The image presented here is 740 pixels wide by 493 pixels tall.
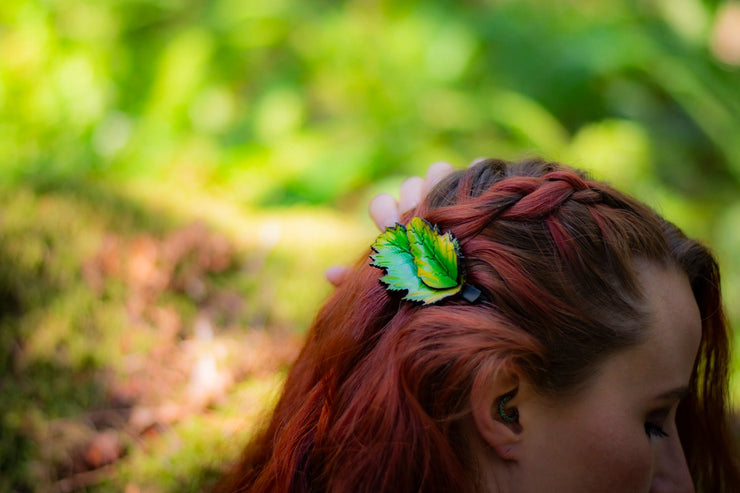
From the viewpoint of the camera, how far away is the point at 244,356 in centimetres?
255

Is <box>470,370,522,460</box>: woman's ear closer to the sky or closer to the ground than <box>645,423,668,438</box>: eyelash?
Result: closer to the sky

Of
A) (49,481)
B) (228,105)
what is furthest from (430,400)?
(228,105)

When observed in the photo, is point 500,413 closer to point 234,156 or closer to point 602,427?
point 602,427

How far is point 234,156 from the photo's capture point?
4449 mm

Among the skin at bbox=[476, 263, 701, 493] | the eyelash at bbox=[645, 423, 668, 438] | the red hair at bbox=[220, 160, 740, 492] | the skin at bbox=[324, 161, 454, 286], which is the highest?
the skin at bbox=[324, 161, 454, 286]

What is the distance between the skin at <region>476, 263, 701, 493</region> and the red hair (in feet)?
0.13

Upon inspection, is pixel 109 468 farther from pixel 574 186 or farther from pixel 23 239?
pixel 574 186

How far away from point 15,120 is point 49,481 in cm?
284

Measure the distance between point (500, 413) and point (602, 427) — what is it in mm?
222

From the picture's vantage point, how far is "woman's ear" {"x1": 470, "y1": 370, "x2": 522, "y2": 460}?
1.45 meters

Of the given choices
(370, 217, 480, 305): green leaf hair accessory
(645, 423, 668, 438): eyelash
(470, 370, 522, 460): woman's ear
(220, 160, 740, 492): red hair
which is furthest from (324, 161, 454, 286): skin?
(645, 423, 668, 438): eyelash

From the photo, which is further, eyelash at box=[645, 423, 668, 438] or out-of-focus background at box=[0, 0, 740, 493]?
out-of-focus background at box=[0, 0, 740, 493]

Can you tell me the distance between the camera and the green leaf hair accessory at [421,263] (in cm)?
146

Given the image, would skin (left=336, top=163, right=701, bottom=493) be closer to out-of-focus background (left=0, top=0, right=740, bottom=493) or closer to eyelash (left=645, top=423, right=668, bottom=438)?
eyelash (left=645, top=423, right=668, bottom=438)
